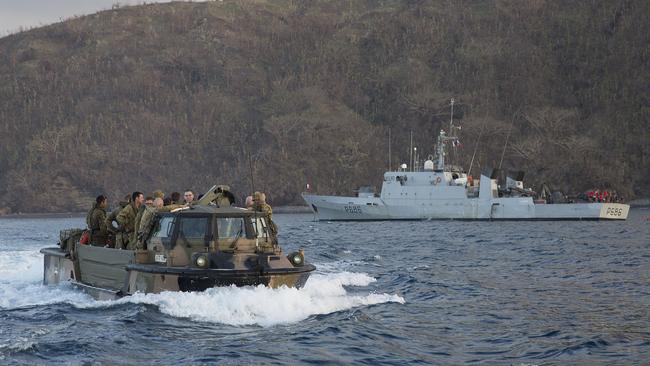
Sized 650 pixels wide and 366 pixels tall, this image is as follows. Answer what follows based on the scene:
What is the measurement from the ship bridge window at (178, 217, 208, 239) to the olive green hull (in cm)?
93

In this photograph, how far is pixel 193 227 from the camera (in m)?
22.5

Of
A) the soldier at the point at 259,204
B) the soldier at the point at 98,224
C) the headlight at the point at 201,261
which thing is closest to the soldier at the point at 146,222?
the headlight at the point at 201,261

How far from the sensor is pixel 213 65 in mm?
186500

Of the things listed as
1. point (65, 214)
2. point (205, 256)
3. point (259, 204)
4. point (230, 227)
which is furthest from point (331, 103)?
point (205, 256)

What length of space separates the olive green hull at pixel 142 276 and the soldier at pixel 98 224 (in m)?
0.53

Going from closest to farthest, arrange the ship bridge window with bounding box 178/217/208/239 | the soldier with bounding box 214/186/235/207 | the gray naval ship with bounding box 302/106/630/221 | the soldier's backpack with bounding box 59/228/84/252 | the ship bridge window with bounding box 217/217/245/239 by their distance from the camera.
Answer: the ship bridge window with bounding box 178/217/208/239 < the ship bridge window with bounding box 217/217/245/239 < the soldier with bounding box 214/186/235/207 < the soldier's backpack with bounding box 59/228/84/252 < the gray naval ship with bounding box 302/106/630/221

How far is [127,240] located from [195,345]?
22.6 ft

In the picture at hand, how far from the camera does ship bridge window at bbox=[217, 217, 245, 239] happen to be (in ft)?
73.8

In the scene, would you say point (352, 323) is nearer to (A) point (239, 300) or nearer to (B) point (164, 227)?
(A) point (239, 300)

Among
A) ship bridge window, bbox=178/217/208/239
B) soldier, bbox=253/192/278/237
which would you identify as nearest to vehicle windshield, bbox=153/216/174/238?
ship bridge window, bbox=178/217/208/239

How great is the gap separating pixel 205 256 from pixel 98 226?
597cm

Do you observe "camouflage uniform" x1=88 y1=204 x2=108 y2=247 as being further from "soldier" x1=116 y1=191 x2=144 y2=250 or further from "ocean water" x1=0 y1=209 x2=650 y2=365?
"ocean water" x1=0 y1=209 x2=650 y2=365

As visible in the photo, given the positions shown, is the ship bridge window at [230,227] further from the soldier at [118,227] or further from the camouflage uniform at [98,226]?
the camouflage uniform at [98,226]

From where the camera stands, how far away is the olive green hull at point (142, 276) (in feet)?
70.3
